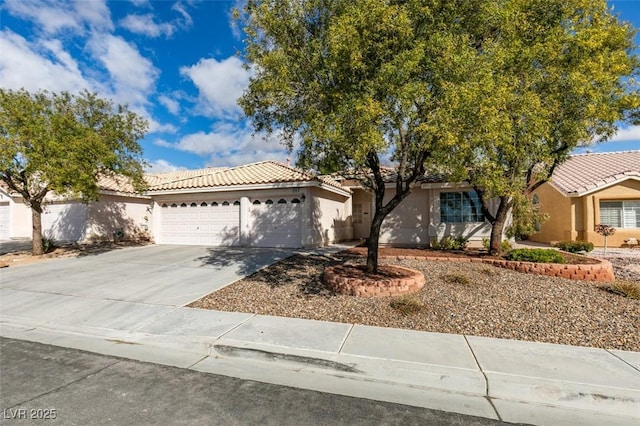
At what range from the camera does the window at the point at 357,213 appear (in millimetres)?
20766

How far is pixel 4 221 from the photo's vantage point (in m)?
23.5

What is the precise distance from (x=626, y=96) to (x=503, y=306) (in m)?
8.27

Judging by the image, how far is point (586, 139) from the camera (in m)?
9.80

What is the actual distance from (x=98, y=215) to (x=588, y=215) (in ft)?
85.2

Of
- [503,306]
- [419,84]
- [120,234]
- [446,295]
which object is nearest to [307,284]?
[446,295]

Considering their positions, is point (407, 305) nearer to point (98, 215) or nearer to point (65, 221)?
point (98, 215)

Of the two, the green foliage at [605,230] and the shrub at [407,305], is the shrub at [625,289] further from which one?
the green foliage at [605,230]

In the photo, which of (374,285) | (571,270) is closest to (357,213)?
(571,270)

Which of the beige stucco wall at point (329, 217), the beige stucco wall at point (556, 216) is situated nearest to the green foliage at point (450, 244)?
the beige stucco wall at point (556, 216)

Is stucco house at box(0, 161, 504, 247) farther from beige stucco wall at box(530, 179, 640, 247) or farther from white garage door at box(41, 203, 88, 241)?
beige stucco wall at box(530, 179, 640, 247)

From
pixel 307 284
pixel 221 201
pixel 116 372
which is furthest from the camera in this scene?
pixel 221 201

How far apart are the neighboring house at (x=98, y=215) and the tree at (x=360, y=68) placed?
1476cm

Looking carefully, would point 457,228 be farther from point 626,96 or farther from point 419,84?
point 419,84

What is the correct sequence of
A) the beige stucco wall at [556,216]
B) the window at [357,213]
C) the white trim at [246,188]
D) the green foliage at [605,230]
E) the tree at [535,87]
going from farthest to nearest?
1. the window at [357,213]
2. the beige stucco wall at [556,216]
3. the white trim at [246,188]
4. the green foliage at [605,230]
5. the tree at [535,87]
